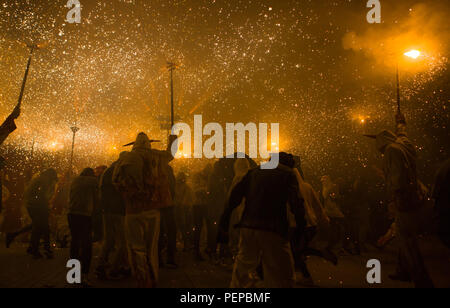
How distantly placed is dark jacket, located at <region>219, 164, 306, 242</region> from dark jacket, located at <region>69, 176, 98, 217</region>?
3.11 meters

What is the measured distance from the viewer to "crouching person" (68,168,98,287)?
506 cm

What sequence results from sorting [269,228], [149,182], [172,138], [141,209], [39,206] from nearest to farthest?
[269,228] < [141,209] < [149,182] < [172,138] < [39,206]

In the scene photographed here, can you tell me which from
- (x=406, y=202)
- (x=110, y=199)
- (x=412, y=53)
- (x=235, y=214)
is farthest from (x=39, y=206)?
(x=412, y=53)

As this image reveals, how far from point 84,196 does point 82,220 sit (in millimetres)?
413

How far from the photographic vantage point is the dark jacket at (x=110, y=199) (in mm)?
5109

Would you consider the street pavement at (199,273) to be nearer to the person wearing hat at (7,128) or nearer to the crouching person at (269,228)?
the crouching person at (269,228)

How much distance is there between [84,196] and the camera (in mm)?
5273

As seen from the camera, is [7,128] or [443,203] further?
[7,128]

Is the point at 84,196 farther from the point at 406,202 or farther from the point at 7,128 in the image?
the point at 406,202

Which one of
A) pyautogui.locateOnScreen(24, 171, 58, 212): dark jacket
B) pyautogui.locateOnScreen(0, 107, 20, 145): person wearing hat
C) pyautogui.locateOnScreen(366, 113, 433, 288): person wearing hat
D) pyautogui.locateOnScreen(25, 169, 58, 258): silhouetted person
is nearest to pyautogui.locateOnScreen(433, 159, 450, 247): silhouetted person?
pyautogui.locateOnScreen(366, 113, 433, 288): person wearing hat
